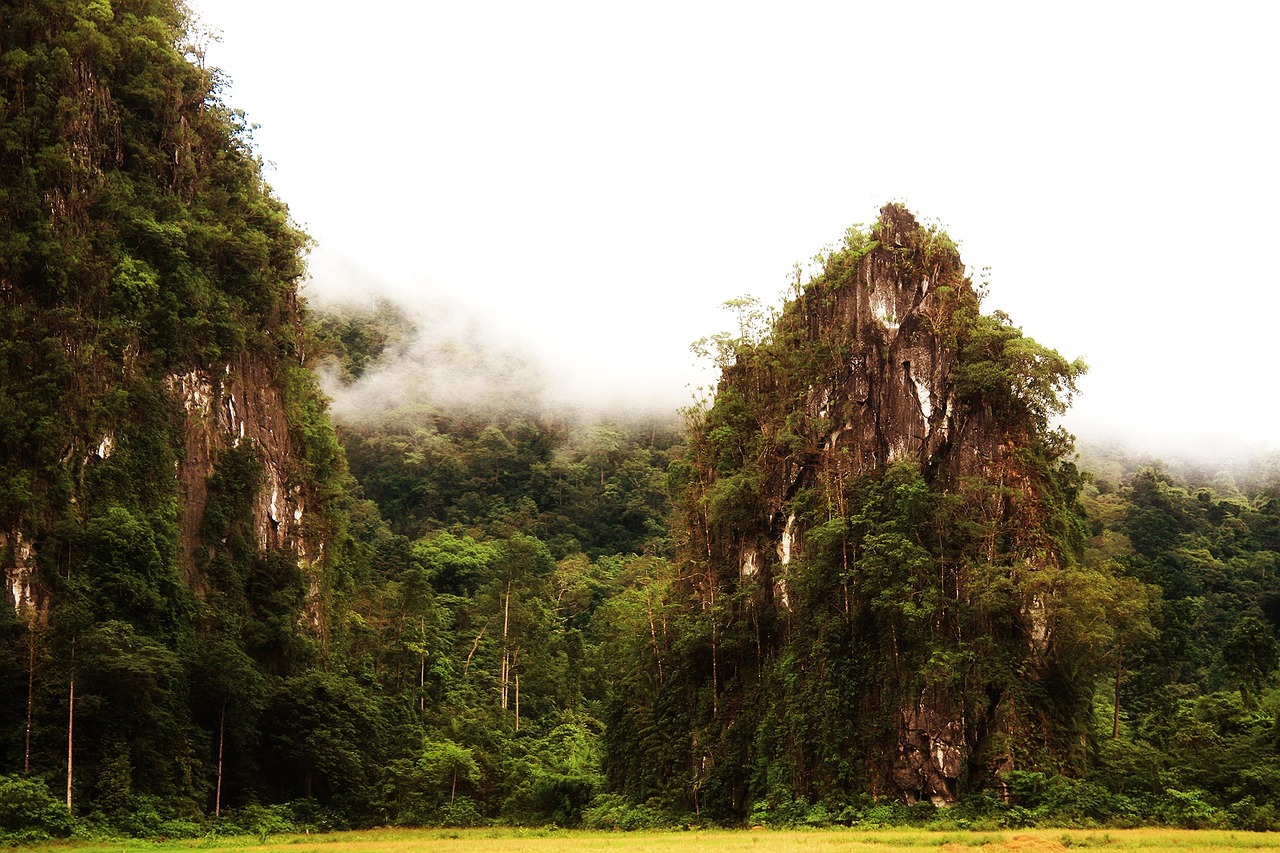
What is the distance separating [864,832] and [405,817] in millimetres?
19602

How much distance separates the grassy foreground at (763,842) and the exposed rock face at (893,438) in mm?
4741

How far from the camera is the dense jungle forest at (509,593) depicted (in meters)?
33.6

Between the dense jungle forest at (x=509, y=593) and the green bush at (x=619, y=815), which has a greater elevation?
the dense jungle forest at (x=509, y=593)

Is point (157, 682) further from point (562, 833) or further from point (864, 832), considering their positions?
point (864, 832)

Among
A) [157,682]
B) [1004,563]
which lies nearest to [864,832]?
[1004,563]

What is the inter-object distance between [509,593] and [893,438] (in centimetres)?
2698

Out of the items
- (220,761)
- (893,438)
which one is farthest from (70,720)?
(893,438)

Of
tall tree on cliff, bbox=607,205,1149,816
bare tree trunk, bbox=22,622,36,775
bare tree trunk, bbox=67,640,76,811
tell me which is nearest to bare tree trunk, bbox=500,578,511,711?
tall tree on cliff, bbox=607,205,1149,816

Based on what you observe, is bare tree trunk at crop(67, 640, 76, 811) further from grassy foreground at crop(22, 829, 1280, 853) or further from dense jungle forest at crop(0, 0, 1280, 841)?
grassy foreground at crop(22, 829, 1280, 853)

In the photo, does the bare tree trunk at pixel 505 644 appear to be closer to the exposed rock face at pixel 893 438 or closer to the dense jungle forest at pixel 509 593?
the dense jungle forest at pixel 509 593

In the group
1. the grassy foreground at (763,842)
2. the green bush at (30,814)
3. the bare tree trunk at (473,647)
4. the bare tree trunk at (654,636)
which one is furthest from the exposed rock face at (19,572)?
the bare tree trunk at (473,647)

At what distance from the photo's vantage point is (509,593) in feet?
197

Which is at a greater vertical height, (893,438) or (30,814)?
(893,438)

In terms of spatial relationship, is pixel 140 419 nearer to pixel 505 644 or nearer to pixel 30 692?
pixel 30 692
